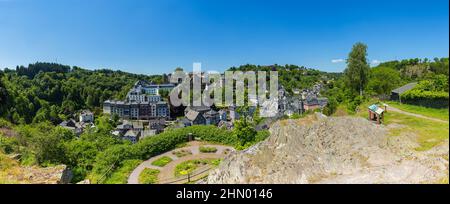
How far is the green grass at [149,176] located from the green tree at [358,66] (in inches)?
578

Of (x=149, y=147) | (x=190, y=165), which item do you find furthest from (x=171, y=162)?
(x=149, y=147)

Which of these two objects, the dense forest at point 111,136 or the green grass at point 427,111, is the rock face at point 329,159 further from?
the dense forest at point 111,136

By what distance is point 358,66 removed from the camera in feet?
69.3

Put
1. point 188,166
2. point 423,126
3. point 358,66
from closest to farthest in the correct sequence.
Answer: point 423,126, point 188,166, point 358,66

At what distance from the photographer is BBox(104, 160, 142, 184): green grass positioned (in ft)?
55.2

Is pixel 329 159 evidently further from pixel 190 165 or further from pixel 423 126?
A: pixel 190 165

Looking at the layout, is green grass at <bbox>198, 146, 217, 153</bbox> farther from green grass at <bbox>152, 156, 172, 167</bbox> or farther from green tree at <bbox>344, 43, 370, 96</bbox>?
green tree at <bbox>344, 43, 370, 96</bbox>

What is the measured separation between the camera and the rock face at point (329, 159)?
625cm

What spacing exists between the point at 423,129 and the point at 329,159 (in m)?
3.92

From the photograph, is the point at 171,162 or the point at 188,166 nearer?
the point at 188,166
